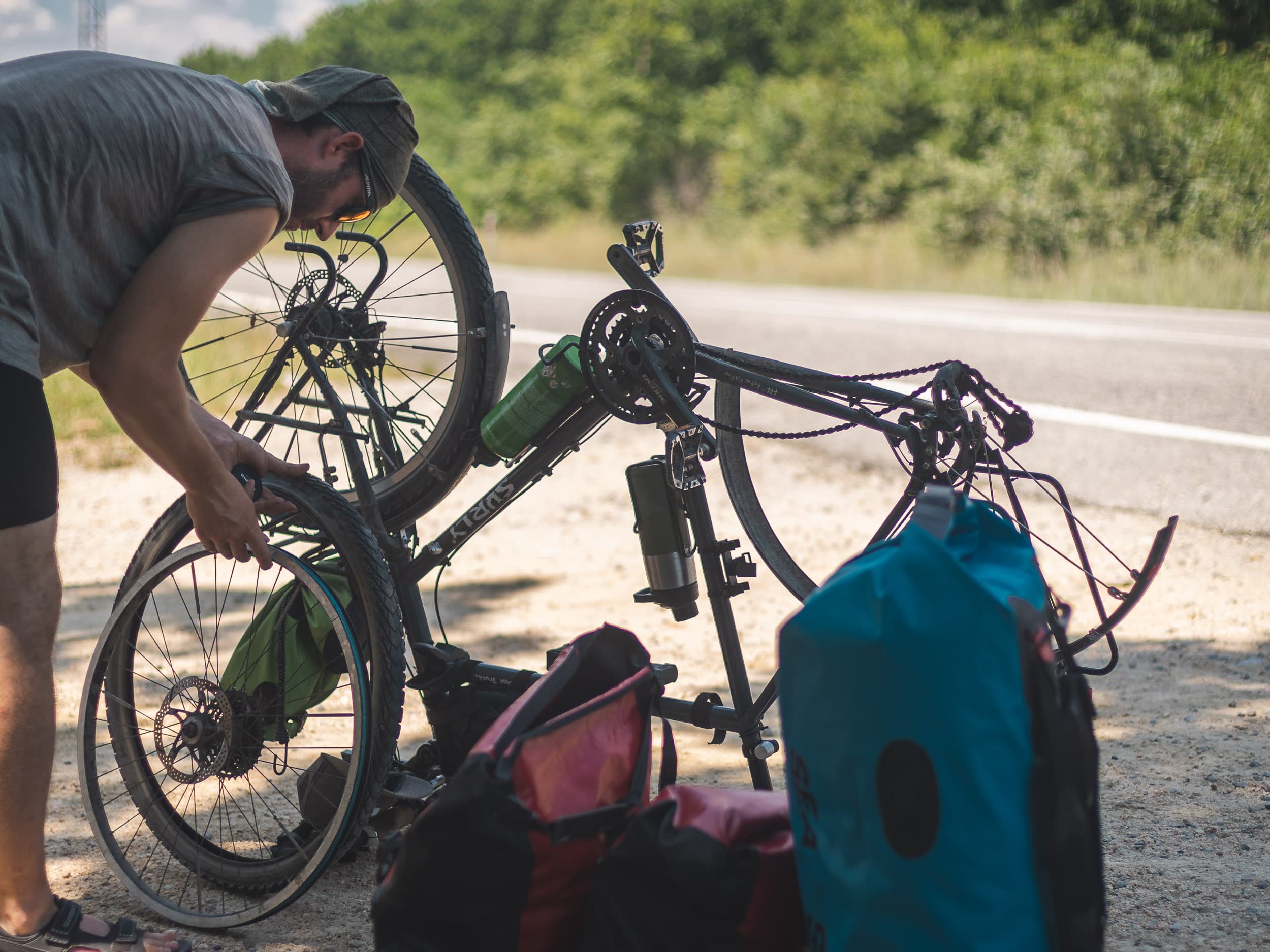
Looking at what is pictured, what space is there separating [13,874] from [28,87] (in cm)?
148

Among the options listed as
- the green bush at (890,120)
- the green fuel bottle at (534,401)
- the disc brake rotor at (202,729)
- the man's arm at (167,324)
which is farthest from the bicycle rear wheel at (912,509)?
the green bush at (890,120)

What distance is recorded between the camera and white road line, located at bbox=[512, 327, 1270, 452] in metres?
6.21

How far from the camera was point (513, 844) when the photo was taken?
5.99 ft

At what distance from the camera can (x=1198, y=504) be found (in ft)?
17.4

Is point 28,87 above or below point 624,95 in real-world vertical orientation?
below

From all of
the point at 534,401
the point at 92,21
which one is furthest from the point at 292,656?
the point at 92,21

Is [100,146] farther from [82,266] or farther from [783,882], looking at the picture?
[783,882]

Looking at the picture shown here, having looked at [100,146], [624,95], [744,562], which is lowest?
[744,562]

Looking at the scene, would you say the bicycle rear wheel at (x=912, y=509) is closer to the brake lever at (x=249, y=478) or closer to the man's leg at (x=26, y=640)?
the brake lever at (x=249, y=478)

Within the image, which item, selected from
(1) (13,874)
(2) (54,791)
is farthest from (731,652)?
(2) (54,791)

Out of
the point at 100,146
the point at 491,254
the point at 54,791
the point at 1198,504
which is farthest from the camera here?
the point at 491,254

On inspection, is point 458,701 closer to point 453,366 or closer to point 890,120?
point 453,366

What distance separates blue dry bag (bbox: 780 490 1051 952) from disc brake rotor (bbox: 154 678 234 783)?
1.46 metres

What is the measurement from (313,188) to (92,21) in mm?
4032
